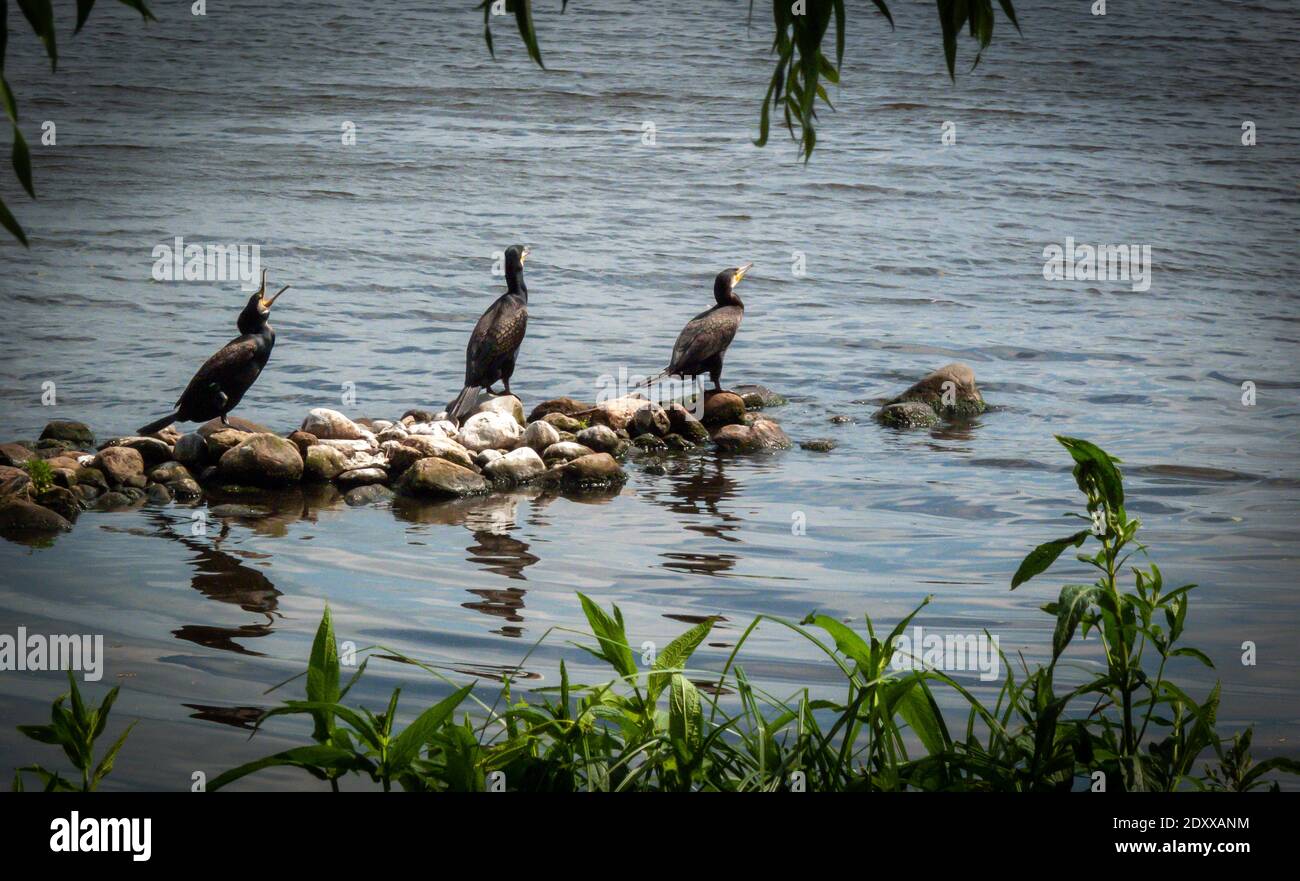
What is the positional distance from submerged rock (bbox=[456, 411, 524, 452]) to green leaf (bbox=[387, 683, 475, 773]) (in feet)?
18.0

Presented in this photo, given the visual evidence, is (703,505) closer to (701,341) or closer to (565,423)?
(565,423)

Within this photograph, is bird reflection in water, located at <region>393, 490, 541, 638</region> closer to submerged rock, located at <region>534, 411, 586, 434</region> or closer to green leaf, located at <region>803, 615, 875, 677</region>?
submerged rock, located at <region>534, 411, 586, 434</region>

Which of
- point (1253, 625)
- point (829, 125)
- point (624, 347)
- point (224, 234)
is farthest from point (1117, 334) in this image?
point (829, 125)

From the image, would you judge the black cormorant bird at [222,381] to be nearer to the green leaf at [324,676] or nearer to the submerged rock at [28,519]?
the submerged rock at [28,519]

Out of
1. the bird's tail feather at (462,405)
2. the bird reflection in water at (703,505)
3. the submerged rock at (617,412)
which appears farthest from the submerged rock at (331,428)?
the bird reflection in water at (703,505)

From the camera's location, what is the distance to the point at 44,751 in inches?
154

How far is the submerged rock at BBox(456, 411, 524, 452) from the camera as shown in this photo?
26.2ft

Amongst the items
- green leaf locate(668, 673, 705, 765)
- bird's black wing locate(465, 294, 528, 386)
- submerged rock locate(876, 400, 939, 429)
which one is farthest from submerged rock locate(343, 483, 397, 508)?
green leaf locate(668, 673, 705, 765)

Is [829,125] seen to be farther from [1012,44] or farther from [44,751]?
[44,751]

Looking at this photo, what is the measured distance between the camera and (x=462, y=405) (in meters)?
8.59

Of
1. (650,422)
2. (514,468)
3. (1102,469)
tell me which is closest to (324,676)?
(1102,469)

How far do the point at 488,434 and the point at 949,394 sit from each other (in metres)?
3.35

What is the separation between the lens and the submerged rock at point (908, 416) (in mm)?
9000

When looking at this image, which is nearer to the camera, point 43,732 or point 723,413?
point 43,732
